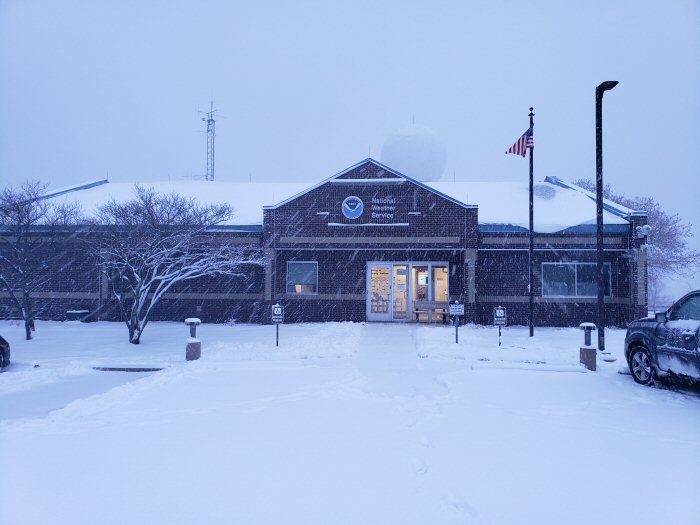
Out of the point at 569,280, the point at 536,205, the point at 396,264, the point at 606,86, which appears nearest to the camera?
the point at 606,86

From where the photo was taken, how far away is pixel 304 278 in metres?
20.2

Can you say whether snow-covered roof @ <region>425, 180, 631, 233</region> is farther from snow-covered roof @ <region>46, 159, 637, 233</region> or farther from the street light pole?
the street light pole

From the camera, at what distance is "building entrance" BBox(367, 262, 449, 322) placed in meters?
20.0

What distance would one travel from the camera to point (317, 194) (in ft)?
63.9

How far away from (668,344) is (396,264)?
12026 mm

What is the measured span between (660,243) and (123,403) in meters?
39.6

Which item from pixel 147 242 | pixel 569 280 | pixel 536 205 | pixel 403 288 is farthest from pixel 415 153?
pixel 147 242

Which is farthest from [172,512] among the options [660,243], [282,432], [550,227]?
[660,243]

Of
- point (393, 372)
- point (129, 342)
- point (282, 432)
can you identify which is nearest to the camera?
point (282, 432)

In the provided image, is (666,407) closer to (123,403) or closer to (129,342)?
(123,403)

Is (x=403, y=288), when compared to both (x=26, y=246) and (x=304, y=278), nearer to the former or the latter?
(x=304, y=278)

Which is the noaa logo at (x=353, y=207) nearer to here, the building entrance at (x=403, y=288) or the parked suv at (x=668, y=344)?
the building entrance at (x=403, y=288)

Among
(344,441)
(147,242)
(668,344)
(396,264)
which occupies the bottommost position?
(344,441)

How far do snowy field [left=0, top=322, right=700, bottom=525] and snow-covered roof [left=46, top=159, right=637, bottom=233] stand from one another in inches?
373
